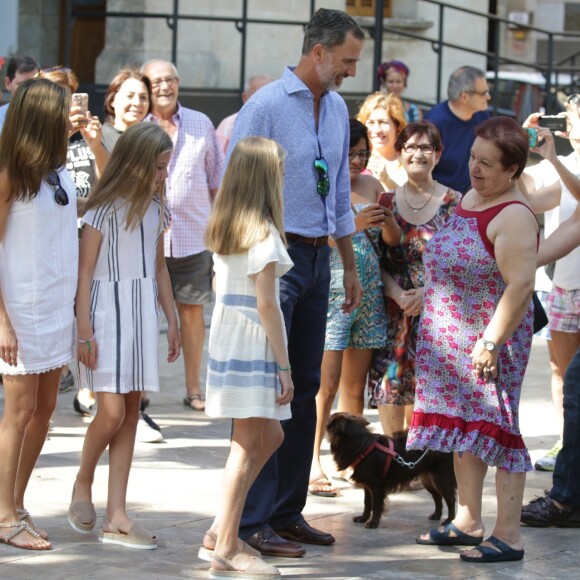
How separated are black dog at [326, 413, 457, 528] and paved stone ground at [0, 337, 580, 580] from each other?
151 mm

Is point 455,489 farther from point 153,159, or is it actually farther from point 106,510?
point 153,159

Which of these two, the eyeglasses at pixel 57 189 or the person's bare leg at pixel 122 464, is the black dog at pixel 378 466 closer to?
the person's bare leg at pixel 122 464

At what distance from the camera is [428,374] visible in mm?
5469

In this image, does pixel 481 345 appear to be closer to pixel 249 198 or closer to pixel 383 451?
pixel 383 451

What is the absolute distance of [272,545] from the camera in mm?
5273

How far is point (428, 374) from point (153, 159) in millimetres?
1457

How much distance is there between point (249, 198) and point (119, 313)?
0.82 meters

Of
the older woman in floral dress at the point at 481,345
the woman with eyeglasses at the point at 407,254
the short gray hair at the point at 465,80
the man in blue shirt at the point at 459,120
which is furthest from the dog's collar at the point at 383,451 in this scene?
the short gray hair at the point at 465,80

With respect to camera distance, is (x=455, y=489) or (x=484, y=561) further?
(x=455, y=489)

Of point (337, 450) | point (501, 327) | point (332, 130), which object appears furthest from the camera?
point (337, 450)

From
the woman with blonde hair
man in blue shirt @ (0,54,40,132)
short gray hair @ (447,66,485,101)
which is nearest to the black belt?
the woman with blonde hair

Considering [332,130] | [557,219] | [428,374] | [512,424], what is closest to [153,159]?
[332,130]

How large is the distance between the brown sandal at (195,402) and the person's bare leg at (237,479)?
3.23 metres

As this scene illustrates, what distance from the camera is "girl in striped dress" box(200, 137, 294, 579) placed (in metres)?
4.79
